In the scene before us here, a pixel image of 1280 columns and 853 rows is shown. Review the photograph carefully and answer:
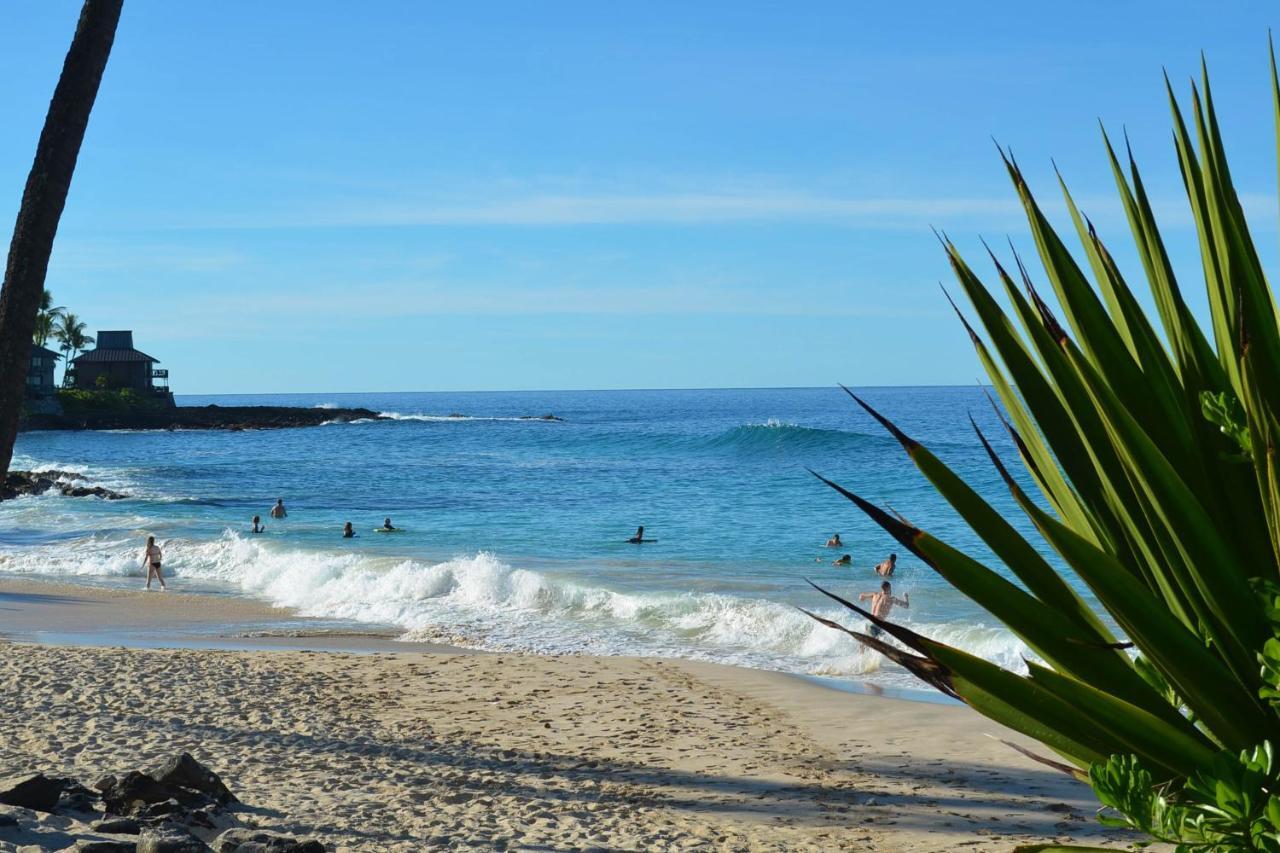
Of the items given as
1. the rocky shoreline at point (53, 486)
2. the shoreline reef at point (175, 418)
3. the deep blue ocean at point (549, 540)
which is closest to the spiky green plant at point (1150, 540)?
the deep blue ocean at point (549, 540)

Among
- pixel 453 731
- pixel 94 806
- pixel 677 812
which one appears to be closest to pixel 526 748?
pixel 453 731

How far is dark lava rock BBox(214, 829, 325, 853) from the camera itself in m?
5.41

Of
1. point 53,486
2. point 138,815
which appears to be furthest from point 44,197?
point 53,486

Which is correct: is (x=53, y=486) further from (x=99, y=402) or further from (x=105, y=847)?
(x=99, y=402)

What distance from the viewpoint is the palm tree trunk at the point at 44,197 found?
18.4ft

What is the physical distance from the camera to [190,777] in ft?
22.0

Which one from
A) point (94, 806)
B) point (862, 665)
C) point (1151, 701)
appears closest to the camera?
point (1151, 701)

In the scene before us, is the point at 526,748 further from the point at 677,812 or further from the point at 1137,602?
the point at 1137,602

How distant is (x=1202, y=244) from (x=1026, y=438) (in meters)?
0.43

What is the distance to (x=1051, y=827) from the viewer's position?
7629 millimetres

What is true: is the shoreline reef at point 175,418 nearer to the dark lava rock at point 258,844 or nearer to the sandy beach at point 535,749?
the sandy beach at point 535,749

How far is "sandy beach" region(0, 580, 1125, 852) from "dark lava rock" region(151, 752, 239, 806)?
212mm

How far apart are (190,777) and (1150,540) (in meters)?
6.27

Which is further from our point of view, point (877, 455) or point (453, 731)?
point (877, 455)
